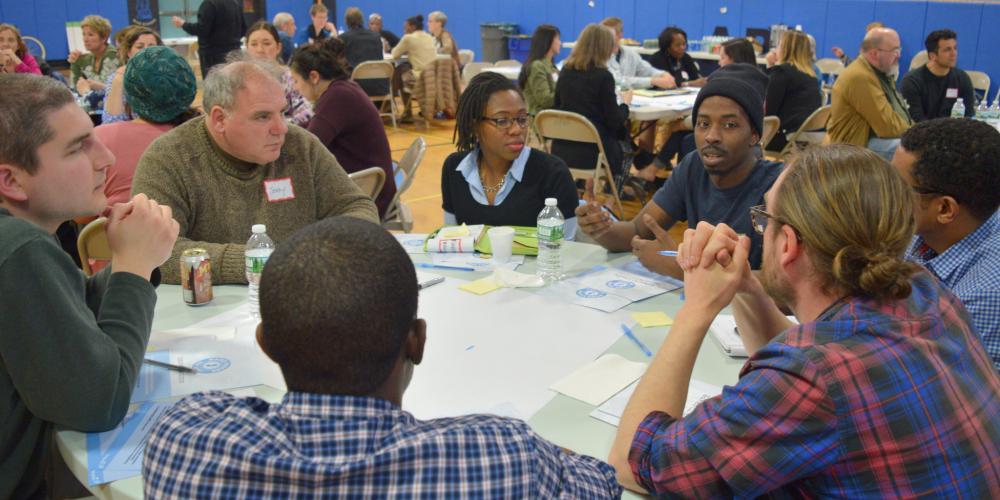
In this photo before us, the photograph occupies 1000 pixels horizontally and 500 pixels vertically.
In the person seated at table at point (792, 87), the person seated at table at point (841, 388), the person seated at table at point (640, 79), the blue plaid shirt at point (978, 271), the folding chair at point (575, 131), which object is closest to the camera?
the person seated at table at point (841, 388)

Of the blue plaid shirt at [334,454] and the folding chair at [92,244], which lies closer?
the blue plaid shirt at [334,454]

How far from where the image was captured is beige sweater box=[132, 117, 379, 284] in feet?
8.16

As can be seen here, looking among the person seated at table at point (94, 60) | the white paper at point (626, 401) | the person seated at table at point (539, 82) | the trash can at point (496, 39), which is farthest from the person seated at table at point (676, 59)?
the white paper at point (626, 401)

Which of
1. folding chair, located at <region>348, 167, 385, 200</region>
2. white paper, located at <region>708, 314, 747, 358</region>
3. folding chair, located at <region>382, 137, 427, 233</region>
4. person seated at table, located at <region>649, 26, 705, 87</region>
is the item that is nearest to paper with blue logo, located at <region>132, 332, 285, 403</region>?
white paper, located at <region>708, 314, 747, 358</region>

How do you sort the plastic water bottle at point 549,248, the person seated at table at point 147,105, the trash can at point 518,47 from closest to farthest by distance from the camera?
1. the plastic water bottle at point 549,248
2. the person seated at table at point 147,105
3. the trash can at point 518,47

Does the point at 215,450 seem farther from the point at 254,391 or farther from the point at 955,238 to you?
the point at 955,238

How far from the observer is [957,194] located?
6.78 feet

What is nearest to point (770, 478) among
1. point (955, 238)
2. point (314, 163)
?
point (955, 238)

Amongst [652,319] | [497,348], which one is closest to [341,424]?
[497,348]

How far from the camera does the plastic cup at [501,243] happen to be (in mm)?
2463

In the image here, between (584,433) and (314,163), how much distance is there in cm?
165

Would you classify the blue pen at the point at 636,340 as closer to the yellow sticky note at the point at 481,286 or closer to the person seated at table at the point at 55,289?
the yellow sticky note at the point at 481,286

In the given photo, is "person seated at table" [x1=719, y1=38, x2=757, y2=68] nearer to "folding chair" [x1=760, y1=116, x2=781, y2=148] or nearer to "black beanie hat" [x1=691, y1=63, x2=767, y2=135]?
"folding chair" [x1=760, y1=116, x2=781, y2=148]

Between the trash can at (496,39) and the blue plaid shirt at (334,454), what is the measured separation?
1314 centimetres
